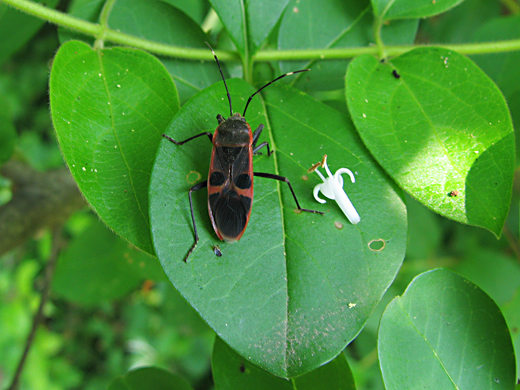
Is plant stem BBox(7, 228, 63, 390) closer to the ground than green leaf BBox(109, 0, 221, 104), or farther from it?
closer to the ground

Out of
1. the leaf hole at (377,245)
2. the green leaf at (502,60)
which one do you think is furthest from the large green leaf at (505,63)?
the leaf hole at (377,245)

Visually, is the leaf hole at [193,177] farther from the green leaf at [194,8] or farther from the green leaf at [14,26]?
A: the green leaf at [14,26]

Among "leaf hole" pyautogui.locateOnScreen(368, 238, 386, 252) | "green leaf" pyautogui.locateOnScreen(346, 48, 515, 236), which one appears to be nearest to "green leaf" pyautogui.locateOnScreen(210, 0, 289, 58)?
"green leaf" pyautogui.locateOnScreen(346, 48, 515, 236)

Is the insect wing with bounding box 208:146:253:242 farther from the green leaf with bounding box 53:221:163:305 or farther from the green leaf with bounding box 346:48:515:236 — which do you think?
the green leaf with bounding box 53:221:163:305

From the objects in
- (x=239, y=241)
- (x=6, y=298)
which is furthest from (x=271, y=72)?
(x=6, y=298)

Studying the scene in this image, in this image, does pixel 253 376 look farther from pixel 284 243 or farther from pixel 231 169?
pixel 231 169
